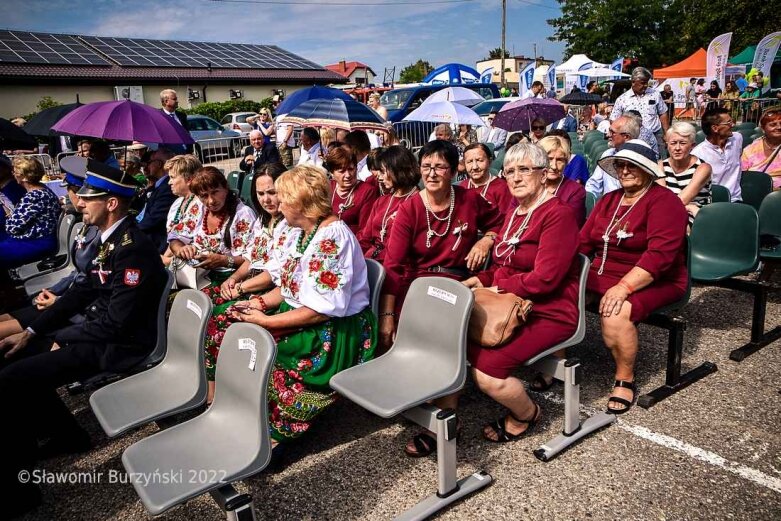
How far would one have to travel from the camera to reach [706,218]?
4.73 m

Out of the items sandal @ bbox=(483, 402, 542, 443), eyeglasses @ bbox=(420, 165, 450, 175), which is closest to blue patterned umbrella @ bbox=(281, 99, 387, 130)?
eyeglasses @ bbox=(420, 165, 450, 175)

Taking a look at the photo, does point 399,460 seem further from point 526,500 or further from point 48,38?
point 48,38

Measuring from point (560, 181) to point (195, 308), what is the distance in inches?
127

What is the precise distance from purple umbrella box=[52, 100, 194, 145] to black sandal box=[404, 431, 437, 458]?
4226mm

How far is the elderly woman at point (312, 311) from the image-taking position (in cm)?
294

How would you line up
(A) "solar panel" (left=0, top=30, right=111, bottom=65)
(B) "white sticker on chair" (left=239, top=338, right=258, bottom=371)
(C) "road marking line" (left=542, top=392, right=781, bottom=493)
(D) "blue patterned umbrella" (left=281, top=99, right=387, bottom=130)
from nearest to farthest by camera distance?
(B) "white sticker on chair" (left=239, top=338, right=258, bottom=371) → (C) "road marking line" (left=542, top=392, right=781, bottom=493) → (D) "blue patterned umbrella" (left=281, top=99, right=387, bottom=130) → (A) "solar panel" (left=0, top=30, right=111, bottom=65)

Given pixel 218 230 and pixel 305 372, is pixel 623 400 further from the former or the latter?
pixel 218 230

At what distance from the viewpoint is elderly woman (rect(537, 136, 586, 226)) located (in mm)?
4629

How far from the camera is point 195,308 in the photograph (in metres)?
2.84

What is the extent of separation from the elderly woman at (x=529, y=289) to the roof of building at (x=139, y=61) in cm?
2879

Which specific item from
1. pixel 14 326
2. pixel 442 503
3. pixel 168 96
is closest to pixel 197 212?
pixel 14 326

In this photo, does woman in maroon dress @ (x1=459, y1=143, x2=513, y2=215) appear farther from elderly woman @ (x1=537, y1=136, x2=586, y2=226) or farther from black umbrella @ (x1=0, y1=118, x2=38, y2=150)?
black umbrella @ (x1=0, y1=118, x2=38, y2=150)

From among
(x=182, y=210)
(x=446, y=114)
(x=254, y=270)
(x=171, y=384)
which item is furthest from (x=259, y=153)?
(x=171, y=384)

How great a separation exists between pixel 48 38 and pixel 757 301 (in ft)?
121
